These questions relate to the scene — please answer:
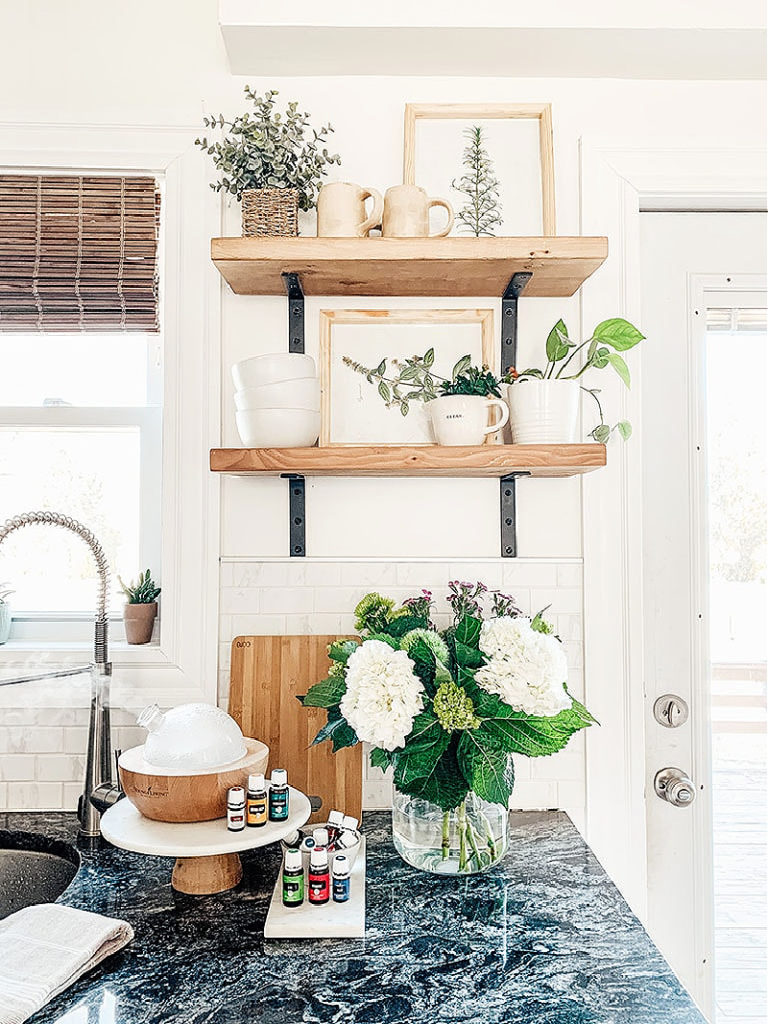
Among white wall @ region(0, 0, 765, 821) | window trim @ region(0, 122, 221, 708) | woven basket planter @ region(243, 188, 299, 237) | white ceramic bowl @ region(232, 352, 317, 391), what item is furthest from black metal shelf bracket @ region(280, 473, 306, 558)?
woven basket planter @ region(243, 188, 299, 237)

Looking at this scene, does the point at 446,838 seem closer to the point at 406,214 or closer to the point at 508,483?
the point at 508,483

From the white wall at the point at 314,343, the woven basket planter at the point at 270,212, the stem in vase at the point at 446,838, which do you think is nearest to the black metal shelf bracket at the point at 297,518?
the white wall at the point at 314,343

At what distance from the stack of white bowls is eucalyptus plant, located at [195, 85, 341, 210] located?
327 millimetres

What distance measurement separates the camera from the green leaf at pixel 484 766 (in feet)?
3.84

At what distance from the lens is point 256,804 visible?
3.94 feet

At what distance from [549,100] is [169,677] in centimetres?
133

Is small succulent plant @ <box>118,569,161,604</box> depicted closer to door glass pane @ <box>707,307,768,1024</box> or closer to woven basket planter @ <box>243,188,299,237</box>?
woven basket planter @ <box>243,188,299,237</box>

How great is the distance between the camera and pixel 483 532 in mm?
1629

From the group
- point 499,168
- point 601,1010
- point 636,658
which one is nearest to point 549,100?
point 499,168

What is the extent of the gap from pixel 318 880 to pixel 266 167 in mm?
1152

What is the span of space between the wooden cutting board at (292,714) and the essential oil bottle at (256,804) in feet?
0.97

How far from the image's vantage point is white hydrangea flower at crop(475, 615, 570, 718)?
46.6 inches

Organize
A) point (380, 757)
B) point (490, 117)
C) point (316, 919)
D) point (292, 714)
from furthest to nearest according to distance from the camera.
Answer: point (490, 117) < point (292, 714) < point (380, 757) < point (316, 919)

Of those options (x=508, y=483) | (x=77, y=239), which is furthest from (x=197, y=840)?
(x=77, y=239)
